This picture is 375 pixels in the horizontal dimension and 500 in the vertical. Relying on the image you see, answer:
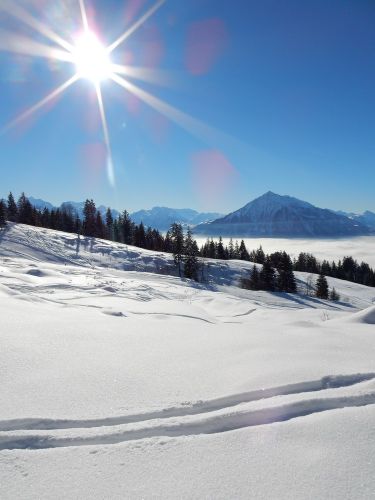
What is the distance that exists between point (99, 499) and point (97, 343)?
299 cm

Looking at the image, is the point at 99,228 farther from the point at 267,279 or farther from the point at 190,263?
the point at 267,279

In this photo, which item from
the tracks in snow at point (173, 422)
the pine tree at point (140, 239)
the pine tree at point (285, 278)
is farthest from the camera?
the pine tree at point (140, 239)

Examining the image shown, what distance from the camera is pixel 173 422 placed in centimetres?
277

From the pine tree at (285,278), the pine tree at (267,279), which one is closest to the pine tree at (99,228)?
the pine tree at (267,279)

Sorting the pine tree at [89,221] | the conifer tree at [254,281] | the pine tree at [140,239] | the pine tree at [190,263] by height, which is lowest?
the conifer tree at [254,281]

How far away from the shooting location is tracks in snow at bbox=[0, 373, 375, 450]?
2500 millimetres

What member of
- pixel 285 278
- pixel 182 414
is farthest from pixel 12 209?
pixel 182 414

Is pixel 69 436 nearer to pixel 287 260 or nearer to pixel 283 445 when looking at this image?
pixel 283 445

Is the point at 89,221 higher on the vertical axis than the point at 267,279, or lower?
higher

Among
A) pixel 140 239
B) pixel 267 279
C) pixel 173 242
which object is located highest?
pixel 140 239

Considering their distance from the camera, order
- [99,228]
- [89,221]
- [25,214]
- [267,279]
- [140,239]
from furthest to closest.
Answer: [140,239] → [99,228] → [89,221] → [25,214] → [267,279]

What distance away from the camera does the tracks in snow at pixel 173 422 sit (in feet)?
8.20

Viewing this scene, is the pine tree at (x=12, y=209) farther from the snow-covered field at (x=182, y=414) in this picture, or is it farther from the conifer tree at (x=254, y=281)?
the snow-covered field at (x=182, y=414)

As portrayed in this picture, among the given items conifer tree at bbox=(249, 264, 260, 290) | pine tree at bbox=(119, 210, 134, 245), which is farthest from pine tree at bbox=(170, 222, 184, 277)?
pine tree at bbox=(119, 210, 134, 245)
